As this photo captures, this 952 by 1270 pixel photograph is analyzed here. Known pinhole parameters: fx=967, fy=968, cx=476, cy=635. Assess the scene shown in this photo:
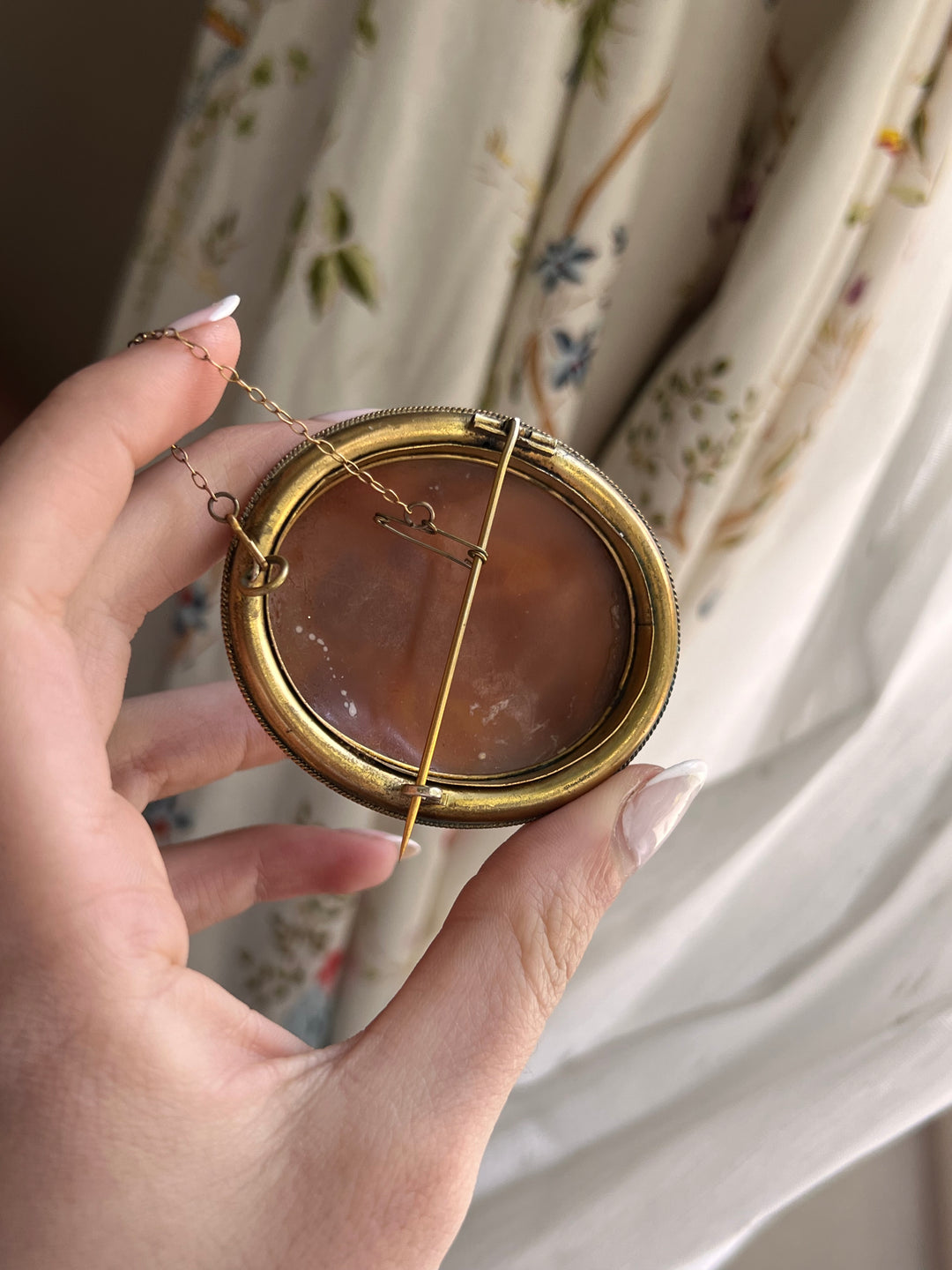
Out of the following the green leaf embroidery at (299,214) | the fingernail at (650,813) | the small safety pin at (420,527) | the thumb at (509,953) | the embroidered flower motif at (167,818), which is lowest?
the embroidered flower motif at (167,818)

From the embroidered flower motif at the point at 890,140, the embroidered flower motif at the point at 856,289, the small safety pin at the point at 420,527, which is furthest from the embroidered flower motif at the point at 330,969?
the embroidered flower motif at the point at 890,140

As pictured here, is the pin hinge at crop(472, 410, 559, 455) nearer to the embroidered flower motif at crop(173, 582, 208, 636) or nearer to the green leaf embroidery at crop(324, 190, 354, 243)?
the green leaf embroidery at crop(324, 190, 354, 243)

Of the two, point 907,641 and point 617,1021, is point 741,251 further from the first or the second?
point 617,1021

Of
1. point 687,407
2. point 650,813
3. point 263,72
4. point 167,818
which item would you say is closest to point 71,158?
point 263,72

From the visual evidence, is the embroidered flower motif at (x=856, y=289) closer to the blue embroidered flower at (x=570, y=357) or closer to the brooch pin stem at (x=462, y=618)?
the blue embroidered flower at (x=570, y=357)

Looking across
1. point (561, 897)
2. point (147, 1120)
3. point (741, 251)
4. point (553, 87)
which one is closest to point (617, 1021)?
point (561, 897)
